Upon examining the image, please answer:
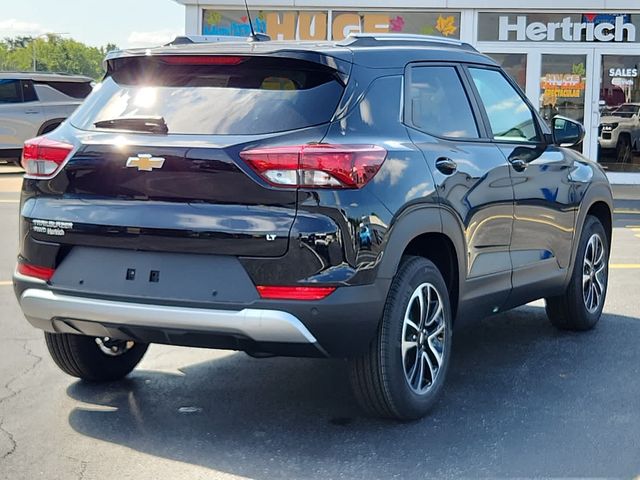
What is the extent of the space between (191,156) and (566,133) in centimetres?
284

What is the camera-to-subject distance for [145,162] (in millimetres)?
4047

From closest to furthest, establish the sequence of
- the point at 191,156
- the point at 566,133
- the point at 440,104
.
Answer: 1. the point at 191,156
2. the point at 440,104
3. the point at 566,133

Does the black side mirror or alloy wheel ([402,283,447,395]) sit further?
the black side mirror

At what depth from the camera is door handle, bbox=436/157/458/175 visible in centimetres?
457

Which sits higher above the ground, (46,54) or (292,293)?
(46,54)

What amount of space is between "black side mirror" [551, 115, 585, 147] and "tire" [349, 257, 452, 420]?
5.72 ft

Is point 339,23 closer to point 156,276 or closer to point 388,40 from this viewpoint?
point 388,40

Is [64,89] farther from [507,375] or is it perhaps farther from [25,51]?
[25,51]

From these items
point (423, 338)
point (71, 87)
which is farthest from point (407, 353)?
point (71, 87)

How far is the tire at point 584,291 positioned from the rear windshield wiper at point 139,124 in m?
3.10

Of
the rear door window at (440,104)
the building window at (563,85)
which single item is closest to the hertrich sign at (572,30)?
the building window at (563,85)

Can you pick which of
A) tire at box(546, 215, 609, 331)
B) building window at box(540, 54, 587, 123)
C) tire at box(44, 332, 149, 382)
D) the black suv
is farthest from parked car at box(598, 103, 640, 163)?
tire at box(44, 332, 149, 382)

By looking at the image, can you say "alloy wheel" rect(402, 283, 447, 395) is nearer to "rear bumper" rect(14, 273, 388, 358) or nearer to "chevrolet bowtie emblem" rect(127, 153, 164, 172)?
"rear bumper" rect(14, 273, 388, 358)

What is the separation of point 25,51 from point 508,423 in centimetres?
15353
